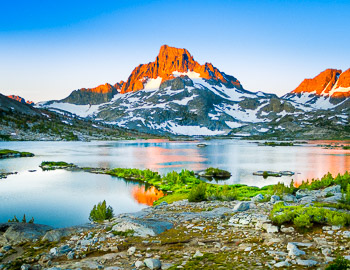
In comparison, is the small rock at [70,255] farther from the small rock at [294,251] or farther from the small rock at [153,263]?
the small rock at [294,251]

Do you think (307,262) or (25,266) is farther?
(25,266)

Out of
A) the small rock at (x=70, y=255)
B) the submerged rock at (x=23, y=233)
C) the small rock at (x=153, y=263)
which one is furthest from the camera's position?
the submerged rock at (x=23, y=233)

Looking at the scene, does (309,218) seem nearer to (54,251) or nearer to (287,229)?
(287,229)

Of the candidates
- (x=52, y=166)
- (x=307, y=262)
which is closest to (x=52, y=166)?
(x=52, y=166)

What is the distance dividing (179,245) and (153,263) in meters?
2.51

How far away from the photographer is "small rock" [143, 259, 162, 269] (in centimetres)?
951

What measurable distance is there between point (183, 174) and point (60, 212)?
88.1ft

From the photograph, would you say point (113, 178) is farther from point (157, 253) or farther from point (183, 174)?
point (157, 253)

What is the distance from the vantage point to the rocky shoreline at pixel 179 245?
954 centimetres

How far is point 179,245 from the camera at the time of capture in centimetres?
1187

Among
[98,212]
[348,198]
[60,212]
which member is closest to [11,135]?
[60,212]

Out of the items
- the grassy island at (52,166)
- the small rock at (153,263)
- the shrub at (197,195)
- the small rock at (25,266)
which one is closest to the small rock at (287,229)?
the small rock at (153,263)

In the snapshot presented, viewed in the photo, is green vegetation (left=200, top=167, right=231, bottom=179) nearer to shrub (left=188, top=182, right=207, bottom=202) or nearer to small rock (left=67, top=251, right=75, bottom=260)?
shrub (left=188, top=182, right=207, bottom=202)

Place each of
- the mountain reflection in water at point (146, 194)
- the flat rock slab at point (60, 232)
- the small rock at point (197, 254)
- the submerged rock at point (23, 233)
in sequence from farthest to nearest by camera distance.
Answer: the mountain reflection in water at point (146, 194) → the submerged rock at point (23, 233) → the flat rock slab at point (60, 232) → the small rock at point (197, 254)
